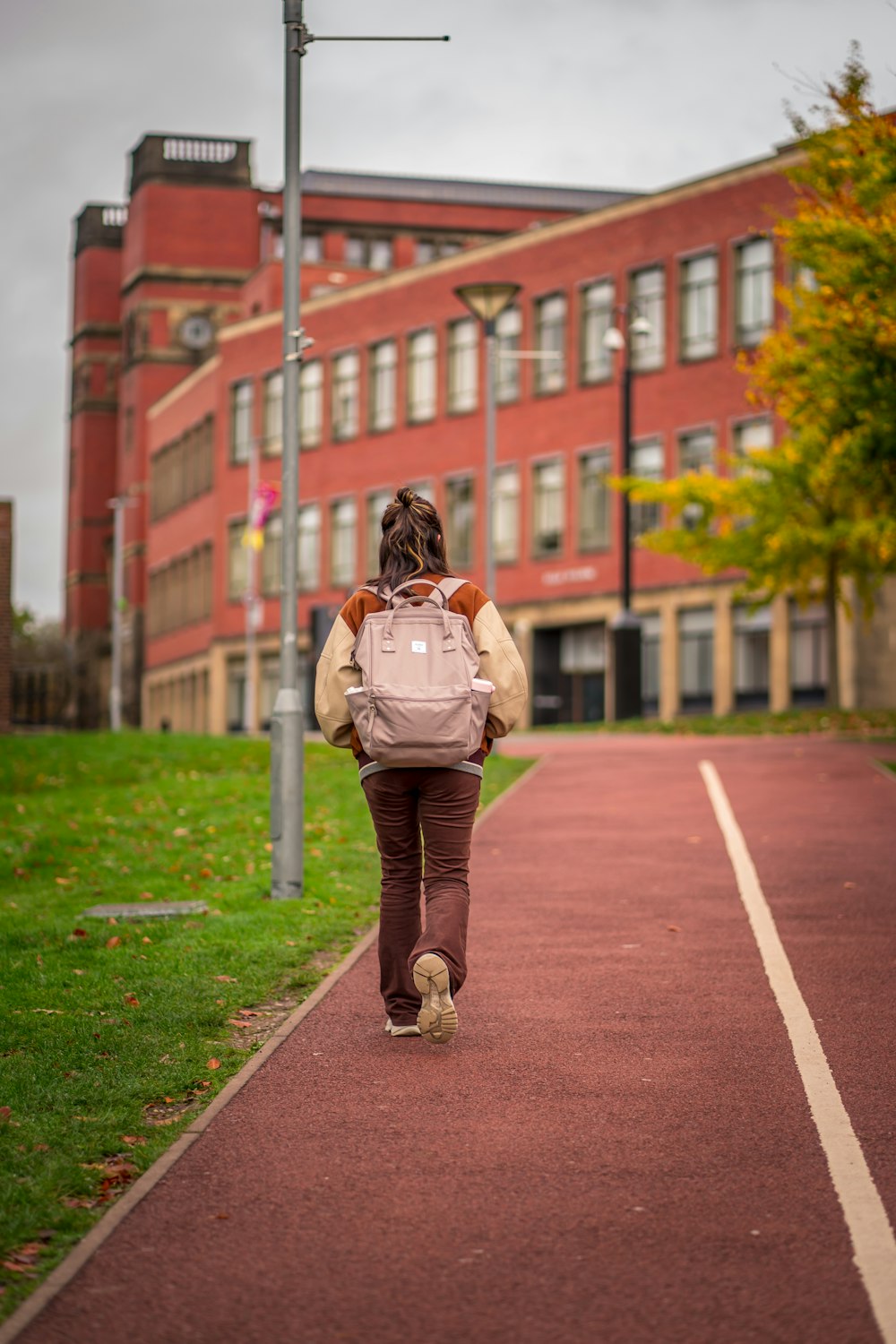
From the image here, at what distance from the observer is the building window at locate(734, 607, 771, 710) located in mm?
48656

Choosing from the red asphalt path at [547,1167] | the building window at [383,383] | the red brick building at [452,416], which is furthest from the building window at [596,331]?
the red asphalt path at [547,1167]

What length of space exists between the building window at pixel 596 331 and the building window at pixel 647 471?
249 centimetres

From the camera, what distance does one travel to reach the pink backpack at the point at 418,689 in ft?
25.3

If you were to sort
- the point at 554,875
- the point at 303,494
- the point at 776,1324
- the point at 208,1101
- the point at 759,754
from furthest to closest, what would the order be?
the point at 303,494
the point at 759,754
the point at 554,875
the point at 208,1101
the point at 776,1324

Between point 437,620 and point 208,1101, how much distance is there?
202cm

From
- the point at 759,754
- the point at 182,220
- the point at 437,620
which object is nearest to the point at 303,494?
the point at 182,220

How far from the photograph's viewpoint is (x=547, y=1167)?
628 cm

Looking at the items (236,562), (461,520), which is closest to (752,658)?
(461,520)

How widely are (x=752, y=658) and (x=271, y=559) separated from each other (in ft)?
80.1

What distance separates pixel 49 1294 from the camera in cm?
508

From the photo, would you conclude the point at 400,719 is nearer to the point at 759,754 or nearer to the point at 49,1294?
the point at 49,1294

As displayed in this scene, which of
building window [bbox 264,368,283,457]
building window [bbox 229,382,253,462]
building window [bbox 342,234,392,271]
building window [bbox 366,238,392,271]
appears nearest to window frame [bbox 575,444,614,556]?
building window [bbox 264,368,283,457]

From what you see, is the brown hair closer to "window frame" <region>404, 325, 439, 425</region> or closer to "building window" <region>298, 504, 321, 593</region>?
"window frame" <region>404, 325, 439, 425</region>

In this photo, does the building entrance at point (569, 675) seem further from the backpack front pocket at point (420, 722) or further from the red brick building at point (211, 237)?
the backpack front pocket at point (420, 722)
